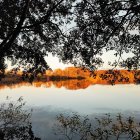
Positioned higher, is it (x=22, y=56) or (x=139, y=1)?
(x=139, y=1)

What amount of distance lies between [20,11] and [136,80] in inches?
333

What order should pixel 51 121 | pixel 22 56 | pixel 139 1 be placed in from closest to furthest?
pixel 139 1 < pixel 22 56 < pixel 51 121

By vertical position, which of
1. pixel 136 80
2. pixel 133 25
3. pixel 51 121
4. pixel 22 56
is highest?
pixel 133 25

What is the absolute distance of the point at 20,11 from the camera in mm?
20234

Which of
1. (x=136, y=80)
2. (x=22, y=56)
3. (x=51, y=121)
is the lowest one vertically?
(x=51, y=121)

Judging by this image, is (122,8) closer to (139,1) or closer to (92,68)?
(139,1)

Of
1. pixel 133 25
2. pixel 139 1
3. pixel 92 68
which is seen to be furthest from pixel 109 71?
pixel 139 1

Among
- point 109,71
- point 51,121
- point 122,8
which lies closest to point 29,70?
point 109,71

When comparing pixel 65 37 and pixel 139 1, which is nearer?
pixel 139 1

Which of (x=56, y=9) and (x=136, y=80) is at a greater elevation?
(x=56, y=9)

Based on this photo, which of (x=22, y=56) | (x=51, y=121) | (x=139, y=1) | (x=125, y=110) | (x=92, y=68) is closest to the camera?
(x=139, y=1)

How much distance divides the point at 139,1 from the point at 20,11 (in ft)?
22.5

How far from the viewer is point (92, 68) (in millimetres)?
22906

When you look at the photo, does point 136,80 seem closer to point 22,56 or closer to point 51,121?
point 22,56
